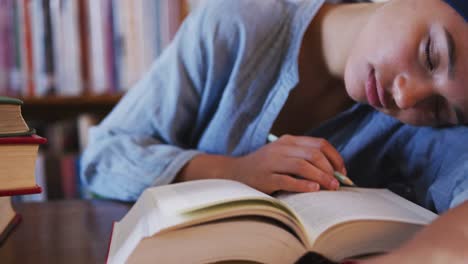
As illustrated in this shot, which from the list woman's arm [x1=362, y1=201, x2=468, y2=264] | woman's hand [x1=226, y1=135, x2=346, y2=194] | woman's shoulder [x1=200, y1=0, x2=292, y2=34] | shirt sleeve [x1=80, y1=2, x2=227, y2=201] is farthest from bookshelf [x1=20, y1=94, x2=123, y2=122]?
woman's arm [x1=362, y1=201, x2=468, y2=264]

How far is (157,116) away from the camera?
104 cm

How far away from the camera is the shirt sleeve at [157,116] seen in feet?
3.23

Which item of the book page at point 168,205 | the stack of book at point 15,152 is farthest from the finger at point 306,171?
the stack of book at point 15,152

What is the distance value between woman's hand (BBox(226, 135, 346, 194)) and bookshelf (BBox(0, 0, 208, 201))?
34.3 inches

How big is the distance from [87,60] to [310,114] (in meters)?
0.75

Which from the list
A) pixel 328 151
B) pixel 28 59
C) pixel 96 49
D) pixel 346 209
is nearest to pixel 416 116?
pixel 328 151

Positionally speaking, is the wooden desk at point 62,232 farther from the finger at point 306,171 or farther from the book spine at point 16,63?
the book spine at point 16,63

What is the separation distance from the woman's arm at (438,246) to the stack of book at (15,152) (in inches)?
15.5

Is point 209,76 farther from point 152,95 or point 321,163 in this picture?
point 321,163

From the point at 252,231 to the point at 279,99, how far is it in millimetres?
498

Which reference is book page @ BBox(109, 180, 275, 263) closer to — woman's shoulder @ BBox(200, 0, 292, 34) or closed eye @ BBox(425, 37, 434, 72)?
closed eye @ BBox(425, 37, 434, 72)

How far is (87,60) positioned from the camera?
1.55 metres

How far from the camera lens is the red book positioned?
1.93 feet

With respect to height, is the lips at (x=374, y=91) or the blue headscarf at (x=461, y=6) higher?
the blue headscarf at (x=461, y=6)
